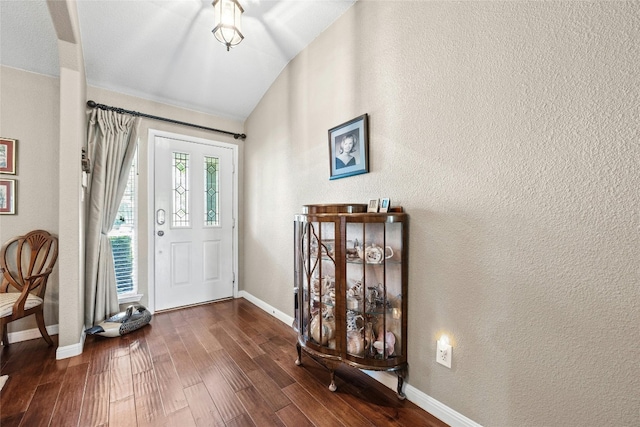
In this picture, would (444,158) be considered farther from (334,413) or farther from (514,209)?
(334,413)

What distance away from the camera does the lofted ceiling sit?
204 centimetres

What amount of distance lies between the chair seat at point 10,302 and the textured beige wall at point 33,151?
1.06ft

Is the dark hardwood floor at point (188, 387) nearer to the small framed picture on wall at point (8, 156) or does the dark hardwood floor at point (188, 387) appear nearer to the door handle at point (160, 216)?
the door handle at point (160, 216)

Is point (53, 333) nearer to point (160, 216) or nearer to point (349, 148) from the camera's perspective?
point (160, 216)

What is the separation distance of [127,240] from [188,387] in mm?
1910

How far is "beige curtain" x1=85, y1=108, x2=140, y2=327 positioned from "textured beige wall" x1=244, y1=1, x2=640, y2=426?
245cm

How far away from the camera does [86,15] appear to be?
204 cm

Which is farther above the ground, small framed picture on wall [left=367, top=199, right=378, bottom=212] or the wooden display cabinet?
small framed picture on wall [left=367, top=199, right=378, bottom=212]

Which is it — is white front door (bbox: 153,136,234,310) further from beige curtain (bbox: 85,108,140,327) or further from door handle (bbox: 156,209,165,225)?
beige curtain (bbox: 85,108,140,327)

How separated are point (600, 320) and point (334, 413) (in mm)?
1328

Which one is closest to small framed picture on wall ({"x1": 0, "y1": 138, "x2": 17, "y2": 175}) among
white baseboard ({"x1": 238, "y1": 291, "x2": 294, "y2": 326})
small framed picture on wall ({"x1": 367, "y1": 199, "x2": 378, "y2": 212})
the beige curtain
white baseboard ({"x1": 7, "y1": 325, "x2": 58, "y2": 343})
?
the beige curtain

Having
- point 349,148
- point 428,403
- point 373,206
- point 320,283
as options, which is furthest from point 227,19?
point 428,403

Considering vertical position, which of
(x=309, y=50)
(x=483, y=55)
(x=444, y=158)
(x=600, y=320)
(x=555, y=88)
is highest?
(x=309, y=50)


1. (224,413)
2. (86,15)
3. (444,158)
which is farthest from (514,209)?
(86,15)
